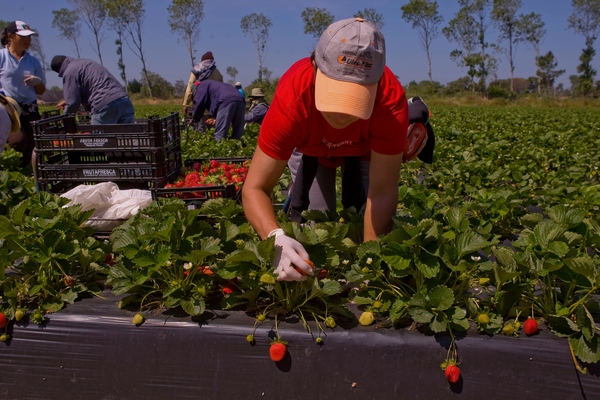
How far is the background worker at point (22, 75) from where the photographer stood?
5918 millimetres

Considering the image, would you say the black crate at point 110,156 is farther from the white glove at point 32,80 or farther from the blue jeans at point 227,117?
the blue jeans at point 227,117

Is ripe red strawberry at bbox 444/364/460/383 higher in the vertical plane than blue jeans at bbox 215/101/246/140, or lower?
lower

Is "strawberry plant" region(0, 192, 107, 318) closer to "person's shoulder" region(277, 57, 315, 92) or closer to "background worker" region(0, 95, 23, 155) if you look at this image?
"background worker" region(0, 95, 23, 155)

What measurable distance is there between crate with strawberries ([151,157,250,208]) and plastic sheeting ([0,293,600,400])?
1.06 metres

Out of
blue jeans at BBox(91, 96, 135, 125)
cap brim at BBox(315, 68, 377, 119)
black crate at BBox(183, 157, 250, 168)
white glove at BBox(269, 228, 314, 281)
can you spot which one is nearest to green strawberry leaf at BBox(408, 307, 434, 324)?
white glove at BBox(269, 228, 314, 281)

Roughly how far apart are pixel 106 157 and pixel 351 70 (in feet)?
8.32

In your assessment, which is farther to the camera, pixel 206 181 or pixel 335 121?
pixel 206 181

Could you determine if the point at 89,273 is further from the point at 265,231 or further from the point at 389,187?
the point at 389,187

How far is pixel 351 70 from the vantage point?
206 centimetres

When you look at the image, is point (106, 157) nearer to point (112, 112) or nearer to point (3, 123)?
point (3, 123)

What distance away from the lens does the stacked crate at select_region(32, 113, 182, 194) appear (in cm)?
367

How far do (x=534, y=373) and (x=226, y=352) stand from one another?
1.15m

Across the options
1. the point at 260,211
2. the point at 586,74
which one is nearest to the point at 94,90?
the point at 260,211

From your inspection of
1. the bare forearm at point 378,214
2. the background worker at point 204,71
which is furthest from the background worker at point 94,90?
the bare forearm at point 378,214
